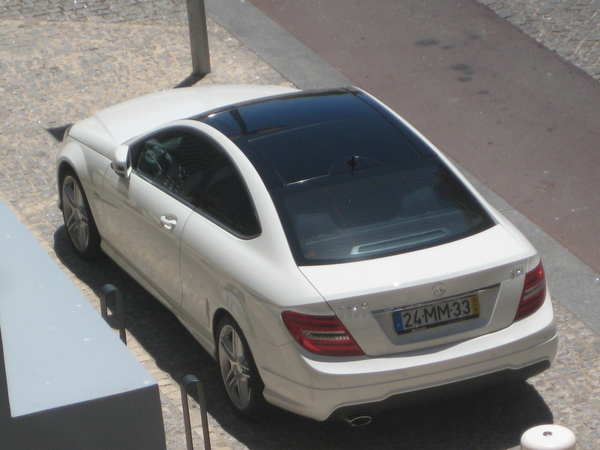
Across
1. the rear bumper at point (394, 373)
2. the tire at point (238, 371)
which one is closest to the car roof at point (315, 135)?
the tire at point (238, 371)

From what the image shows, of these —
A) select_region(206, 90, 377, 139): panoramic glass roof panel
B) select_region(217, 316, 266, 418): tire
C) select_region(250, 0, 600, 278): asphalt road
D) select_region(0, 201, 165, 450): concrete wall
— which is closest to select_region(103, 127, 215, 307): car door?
select_region(206, 90, 377, 139): panoramic glass roof panel

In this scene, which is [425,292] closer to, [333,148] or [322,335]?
[322,335]

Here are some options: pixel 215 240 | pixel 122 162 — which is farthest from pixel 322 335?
pixel 122 162

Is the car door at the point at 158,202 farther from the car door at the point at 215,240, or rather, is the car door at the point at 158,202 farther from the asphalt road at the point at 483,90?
the asphalt road at the point at 483,90

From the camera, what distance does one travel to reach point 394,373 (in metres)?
4.97

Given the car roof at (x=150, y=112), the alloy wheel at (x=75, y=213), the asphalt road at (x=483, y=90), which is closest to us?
the car roof at (x=150, y=112)

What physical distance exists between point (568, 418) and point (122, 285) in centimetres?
339

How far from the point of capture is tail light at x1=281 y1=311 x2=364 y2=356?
4.93 meters

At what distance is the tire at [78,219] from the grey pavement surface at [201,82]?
16 cm

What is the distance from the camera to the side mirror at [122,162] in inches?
263

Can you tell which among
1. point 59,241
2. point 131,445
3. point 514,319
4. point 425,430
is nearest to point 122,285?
point 59,241

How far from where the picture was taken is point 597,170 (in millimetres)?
9094

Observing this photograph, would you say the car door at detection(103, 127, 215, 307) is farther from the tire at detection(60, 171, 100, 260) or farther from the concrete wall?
the concrete wall

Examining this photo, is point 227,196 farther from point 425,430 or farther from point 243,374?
point 425,430
